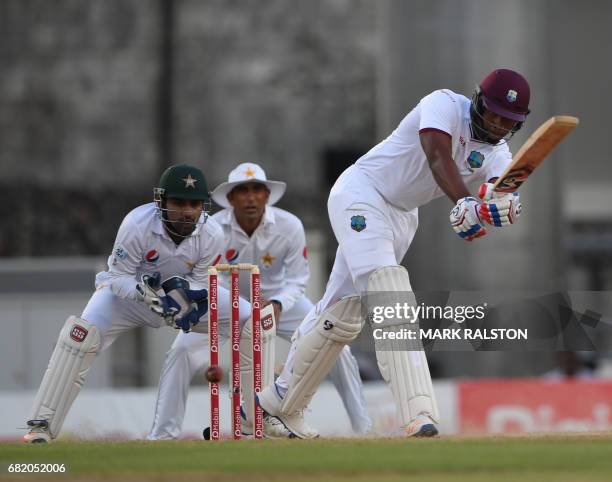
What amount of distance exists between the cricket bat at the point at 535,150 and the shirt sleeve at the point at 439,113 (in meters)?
0.36

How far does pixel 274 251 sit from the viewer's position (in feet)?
27.1

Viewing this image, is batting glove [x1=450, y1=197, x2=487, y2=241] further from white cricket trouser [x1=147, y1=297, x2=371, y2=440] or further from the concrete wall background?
the concrete wall background

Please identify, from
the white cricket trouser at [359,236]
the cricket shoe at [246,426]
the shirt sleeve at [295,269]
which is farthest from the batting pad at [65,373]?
the shirt sleeve at [295,269]

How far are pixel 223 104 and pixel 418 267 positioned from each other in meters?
12.7

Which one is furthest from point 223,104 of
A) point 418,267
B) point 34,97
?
point 418,267

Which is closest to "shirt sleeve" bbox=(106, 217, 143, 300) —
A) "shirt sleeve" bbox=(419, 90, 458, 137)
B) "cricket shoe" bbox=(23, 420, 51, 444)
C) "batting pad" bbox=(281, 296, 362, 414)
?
"cricket shoe" bbox=(23, 420, 51, 444)

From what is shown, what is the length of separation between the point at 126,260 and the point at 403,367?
1.64 m

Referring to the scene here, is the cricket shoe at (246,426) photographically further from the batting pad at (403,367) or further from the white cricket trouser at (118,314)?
the batting pad at (403,367)

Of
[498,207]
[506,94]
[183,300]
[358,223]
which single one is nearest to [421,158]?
[358,223]

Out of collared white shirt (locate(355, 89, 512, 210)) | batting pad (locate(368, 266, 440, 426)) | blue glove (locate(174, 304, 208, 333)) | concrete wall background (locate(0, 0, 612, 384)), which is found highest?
concrete wall background (locate(0, 0, 612, 384))

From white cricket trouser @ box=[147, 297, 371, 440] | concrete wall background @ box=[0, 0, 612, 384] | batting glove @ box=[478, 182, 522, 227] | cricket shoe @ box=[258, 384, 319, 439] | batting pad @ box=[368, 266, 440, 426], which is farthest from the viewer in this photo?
concrete wall background @ box=[0, 0, 612, 384]

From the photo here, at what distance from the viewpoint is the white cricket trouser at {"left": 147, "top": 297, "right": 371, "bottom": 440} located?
7688 mm

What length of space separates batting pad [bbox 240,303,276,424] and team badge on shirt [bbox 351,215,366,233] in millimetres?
994

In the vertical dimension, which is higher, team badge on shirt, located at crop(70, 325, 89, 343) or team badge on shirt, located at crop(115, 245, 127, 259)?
team badge on shirt, located at crop(115, 245, 127, 259)
